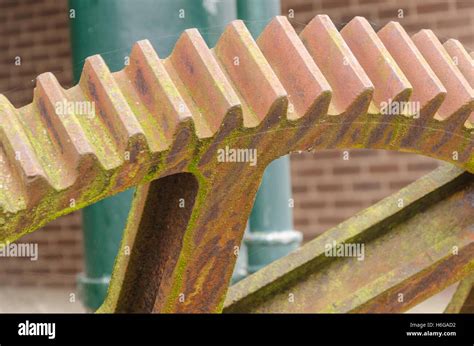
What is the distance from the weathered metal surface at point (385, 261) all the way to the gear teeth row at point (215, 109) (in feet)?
0.65

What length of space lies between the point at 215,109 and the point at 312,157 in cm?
379

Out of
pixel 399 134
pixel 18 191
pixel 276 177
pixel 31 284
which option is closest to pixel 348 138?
pixel 399 134

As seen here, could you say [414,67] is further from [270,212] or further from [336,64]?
[270,212]

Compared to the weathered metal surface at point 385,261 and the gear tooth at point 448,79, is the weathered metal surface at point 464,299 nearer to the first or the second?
the weathered metal surface at point 385,261

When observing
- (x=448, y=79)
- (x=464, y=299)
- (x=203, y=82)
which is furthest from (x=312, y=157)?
(x=203, y=82)

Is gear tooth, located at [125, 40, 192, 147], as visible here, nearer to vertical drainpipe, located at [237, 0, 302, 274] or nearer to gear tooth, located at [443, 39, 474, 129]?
gear tooth, located at [443, 39, 474, 129]

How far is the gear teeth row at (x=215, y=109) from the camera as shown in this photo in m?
0.99

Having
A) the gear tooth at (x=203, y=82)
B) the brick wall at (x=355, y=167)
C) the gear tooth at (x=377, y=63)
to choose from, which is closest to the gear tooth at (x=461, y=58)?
the gear tooth at (x=377, y=63)

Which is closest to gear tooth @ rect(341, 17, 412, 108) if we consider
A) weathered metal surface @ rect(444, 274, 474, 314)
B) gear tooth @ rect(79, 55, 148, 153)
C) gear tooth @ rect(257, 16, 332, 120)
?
gear tooth @ rect(257, 16, 332, 120)

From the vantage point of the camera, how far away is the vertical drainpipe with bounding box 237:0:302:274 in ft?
8.83

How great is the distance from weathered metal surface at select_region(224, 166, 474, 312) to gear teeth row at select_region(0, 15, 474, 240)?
0.65 feet

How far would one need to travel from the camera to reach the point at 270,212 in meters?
2.74
